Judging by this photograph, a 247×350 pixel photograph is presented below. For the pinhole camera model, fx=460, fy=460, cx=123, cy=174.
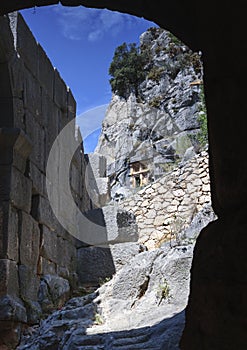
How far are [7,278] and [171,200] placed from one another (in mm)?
6901

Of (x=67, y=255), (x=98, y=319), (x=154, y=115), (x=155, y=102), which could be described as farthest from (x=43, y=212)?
(x=155, y=102)

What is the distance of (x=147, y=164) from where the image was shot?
2966 cm

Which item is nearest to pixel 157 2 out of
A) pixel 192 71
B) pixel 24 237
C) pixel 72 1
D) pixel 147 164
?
pixel 72 1

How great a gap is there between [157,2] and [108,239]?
6.66 m

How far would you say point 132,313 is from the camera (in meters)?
4.93

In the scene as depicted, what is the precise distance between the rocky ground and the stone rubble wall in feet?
17.8

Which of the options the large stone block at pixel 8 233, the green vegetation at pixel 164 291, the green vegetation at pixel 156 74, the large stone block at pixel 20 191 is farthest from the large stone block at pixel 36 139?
the green vegetation at pixel 156 74

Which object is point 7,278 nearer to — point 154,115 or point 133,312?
point 133,312

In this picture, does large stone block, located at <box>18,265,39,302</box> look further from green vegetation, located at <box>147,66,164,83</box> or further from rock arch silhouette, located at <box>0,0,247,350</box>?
green vegetation, located at <box>147,66,164,83</box>

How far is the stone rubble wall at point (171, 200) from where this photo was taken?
451 inches

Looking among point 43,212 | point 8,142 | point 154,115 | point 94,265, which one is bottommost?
point 94,265

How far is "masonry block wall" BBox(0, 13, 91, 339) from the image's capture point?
5.68 meters

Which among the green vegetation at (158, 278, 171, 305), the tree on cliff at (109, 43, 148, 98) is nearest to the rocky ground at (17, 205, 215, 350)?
the green vegetation at (158, 278, 171, 305)

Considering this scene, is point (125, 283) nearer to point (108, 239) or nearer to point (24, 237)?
point (24, 237)
